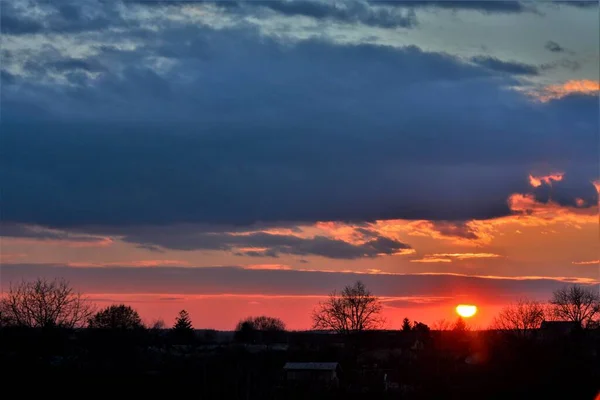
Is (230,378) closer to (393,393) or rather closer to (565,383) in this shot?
(393,393)

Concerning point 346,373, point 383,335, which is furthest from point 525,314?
point 346,373

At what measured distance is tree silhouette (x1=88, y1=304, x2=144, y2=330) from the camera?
297 feet

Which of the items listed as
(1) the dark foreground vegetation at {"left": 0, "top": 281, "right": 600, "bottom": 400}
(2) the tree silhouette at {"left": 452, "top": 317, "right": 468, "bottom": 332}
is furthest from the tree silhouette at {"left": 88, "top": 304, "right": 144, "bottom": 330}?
(2) the tree silhouette at {"left": 452, "top": 317, "right": 468, "bottom": 332}

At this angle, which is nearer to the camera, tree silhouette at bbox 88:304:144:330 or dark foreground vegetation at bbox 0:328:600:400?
dark foreground vegetation at bbox 0:328:600:400

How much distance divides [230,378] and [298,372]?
15.5 metres

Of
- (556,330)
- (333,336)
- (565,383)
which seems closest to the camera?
(565,383)

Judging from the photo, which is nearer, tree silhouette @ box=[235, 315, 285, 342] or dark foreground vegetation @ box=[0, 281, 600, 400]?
dark foreground vegetation @ box=[0, 281, 600, 400]

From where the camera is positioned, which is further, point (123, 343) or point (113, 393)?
point (123, 343)

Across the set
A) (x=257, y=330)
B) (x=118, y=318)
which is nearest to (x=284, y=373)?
(x=118, y=318)

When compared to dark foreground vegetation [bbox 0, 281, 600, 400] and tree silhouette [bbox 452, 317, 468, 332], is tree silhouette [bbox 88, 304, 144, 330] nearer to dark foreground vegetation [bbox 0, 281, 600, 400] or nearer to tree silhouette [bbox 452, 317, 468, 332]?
dark foreground vegetation [bbox 0, 281, 600, 400]

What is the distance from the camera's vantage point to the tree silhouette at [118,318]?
90500mm

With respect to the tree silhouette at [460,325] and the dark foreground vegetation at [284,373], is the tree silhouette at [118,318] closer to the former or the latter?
the dark foreground vegetation at [284,373]

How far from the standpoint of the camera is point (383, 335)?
10744 centimetres

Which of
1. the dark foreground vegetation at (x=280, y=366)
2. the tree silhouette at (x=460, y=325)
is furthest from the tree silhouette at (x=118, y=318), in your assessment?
the tree silhouette at (x=460, y=325)
